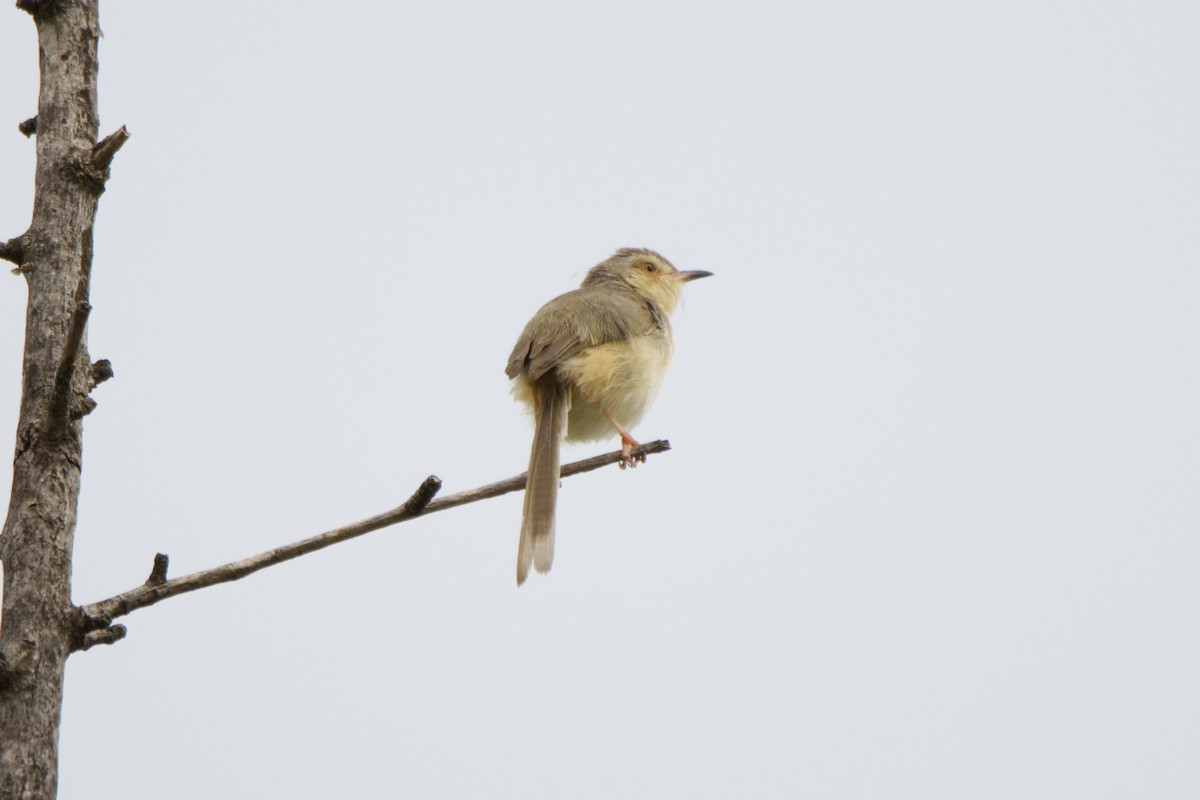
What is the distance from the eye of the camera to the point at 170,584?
2535 millimetres

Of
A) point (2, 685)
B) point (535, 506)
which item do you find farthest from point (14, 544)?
point (535, 506)

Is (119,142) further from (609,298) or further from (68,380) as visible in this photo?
(609,298)

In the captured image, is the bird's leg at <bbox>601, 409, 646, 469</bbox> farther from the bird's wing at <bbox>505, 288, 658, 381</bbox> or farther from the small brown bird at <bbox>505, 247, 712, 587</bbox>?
the bird's wing at <bbox>505, 288, 658, 381</bbox>

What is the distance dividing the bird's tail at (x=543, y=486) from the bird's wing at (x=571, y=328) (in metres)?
0.17

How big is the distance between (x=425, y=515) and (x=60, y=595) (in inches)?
32.9

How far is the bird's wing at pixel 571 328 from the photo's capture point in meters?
5.84

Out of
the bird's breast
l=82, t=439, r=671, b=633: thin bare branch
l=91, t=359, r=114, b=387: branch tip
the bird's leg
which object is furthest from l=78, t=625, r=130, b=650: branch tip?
the bird's breast

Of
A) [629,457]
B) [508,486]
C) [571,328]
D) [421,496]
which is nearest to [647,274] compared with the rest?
[571,328]

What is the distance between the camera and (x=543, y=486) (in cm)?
484

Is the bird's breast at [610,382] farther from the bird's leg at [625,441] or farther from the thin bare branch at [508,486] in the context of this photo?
the thin bare branch at [508,486]

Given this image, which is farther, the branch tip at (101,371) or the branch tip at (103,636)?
the branch tip at (101,371)

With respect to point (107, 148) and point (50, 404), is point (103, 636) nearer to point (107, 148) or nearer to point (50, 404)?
point (50, 404)

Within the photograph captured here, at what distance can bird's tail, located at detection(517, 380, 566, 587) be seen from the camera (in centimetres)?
445

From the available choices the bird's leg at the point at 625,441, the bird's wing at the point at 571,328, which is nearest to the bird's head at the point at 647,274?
the bird's wing at the point at 571,328
